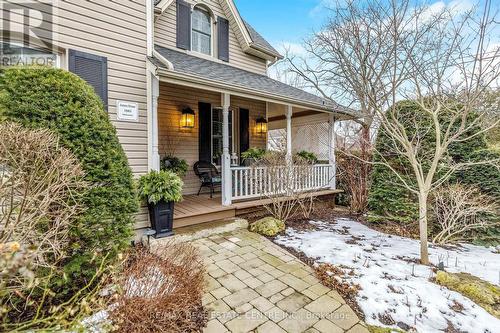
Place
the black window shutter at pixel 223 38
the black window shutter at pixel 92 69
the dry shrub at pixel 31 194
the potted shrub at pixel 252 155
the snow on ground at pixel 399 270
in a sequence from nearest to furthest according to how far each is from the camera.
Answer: the dry shrub at pixel 31 194 < the snow on ground at pixel 399 270 < the black window shutter at pixel 92 69 < the potted shrub at pixel 252 155 < the black window shutter at pixel 223 38

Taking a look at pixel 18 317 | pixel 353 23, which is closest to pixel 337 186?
pixel 353 23

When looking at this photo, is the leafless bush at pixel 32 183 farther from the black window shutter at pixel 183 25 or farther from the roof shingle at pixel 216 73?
the black window shutter at pixel 183 25

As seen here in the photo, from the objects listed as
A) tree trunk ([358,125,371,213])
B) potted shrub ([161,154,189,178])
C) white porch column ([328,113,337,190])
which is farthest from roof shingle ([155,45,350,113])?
potted shrub ([161,154,189,178])

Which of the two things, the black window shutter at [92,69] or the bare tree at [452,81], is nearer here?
the bare tree at [452,81]

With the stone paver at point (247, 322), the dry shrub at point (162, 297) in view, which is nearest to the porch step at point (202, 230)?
the dry shrub at point (162, 297)

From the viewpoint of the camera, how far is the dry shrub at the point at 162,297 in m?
2.09

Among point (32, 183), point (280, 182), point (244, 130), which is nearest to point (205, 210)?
point (280, 182)

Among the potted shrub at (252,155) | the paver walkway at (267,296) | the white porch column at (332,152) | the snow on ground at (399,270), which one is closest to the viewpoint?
the paver walkway at (267,296)

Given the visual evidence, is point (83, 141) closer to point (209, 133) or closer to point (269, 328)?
point (269, 328)

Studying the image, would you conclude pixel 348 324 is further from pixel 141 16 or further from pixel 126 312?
pixel 141 16

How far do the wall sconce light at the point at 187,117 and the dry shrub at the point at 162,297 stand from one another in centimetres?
436

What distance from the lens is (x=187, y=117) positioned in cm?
650

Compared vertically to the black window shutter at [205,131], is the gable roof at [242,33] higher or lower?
higher

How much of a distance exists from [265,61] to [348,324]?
818cm
